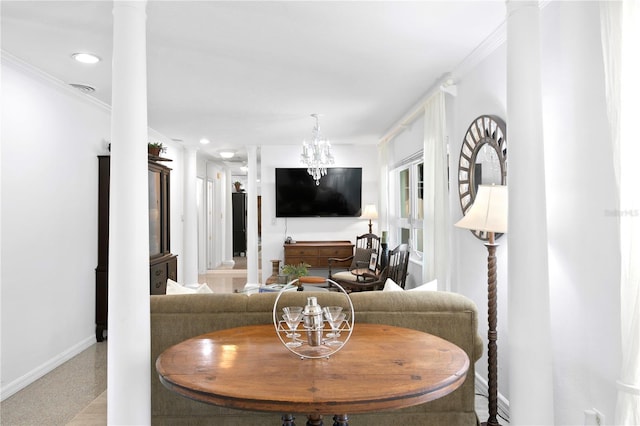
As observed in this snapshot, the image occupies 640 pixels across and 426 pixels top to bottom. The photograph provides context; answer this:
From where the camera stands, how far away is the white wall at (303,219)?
717cm

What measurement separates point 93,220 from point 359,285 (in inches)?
122

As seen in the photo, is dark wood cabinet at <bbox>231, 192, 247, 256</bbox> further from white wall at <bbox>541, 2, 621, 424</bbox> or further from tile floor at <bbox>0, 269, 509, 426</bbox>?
white wall at <bbox>541, 2, 621, 424</bbox>

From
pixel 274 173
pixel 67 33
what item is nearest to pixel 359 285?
pixel 274 173

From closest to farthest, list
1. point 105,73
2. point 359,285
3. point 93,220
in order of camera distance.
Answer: point 105,73 < point 93,220 < point 359,285

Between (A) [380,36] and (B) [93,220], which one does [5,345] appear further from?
(A) [380,36]

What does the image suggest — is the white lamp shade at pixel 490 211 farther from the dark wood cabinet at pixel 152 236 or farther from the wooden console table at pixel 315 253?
the wooden console table at pixel 315 253

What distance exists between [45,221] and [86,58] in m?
1.46

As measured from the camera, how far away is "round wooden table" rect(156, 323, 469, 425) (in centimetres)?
125

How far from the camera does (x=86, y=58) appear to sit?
10.3ft

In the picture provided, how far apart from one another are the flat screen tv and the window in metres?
0.93

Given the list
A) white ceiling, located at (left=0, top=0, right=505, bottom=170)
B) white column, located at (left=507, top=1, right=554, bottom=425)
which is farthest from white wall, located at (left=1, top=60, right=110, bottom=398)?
white column, located at (left=507, top=1, right=554, bottom=425)

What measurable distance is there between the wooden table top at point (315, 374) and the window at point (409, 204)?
11.5 ft

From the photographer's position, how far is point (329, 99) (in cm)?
432

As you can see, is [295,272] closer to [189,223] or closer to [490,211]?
[490,211]
